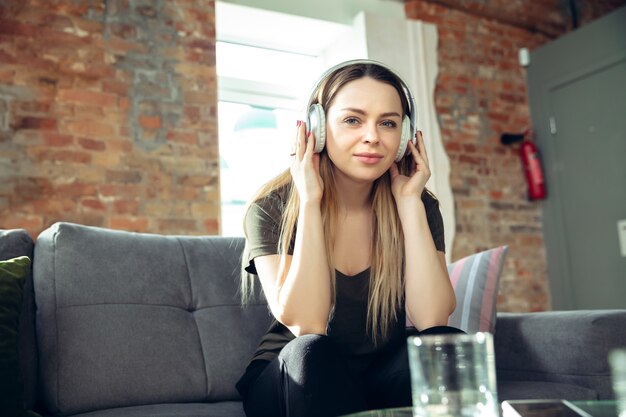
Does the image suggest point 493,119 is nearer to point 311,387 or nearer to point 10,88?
point 10,88

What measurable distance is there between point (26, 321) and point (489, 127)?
136 inches

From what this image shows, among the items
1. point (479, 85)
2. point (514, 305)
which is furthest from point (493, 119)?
point (514, 305)

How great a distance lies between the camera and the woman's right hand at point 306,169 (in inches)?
62.6

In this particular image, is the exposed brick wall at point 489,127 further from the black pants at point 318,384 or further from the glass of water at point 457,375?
the glass of water at point 457,375

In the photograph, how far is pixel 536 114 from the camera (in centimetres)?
446

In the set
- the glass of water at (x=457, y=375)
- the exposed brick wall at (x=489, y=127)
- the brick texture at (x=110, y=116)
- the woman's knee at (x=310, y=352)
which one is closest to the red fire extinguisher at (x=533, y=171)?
the exposed brick wall at (x=489, y=127)

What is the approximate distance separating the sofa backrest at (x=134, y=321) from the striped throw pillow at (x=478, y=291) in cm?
62

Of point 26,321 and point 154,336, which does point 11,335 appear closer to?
point 26,321

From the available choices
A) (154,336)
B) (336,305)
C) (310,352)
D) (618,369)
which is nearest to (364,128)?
(336,305)

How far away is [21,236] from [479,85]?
3.37 metres

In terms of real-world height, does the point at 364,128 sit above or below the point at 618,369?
above

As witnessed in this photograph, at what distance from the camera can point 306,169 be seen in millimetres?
1618

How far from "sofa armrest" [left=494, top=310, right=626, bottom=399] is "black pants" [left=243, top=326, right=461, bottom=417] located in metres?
0.49

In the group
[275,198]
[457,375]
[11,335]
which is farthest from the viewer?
[275,198]
